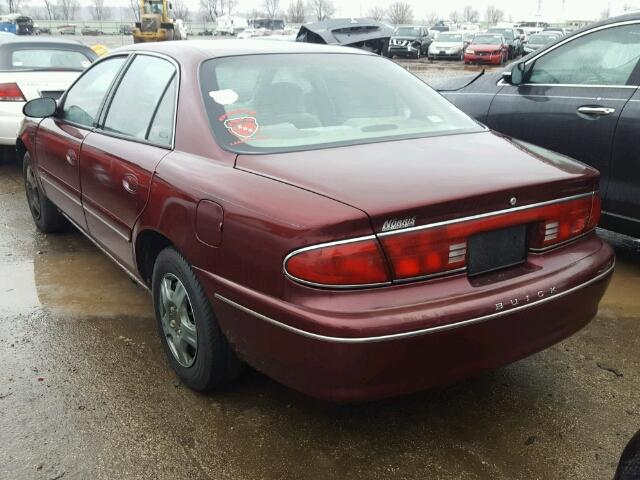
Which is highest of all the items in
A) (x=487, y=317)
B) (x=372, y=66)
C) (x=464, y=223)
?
(x=372, y=66)

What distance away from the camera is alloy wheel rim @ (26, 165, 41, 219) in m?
5.11

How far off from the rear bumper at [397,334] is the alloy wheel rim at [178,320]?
34 centimetres

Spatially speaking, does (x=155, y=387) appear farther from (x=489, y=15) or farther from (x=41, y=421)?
(x=489, y=15)

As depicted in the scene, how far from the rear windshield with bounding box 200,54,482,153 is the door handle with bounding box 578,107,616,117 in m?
1.47

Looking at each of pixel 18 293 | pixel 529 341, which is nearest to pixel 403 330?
pixel 529 341

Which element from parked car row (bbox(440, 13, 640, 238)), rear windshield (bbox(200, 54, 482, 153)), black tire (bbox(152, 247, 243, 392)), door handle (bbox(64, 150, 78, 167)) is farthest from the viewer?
parked car row (bbox(440, 13, 640, 238))

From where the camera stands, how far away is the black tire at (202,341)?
8.59 feet

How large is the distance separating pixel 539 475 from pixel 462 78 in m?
4.07

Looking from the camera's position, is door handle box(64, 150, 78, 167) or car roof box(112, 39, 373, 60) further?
door handle box(64, 150, 78, 167)

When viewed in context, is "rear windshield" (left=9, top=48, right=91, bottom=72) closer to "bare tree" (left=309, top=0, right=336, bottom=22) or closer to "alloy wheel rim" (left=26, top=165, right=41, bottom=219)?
"alloy wheel rim" (left=26, top=165, right=41, bottom=219)

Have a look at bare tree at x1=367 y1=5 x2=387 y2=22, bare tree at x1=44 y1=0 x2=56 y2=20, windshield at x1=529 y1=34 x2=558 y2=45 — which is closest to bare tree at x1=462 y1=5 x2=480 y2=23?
bare tree at x1=367 y1=5 x2=387 y2=22

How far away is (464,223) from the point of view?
227cm

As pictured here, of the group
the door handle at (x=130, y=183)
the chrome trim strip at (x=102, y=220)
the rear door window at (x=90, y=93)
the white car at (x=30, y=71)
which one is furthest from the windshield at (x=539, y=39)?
the door handle at (x=130, y=183)

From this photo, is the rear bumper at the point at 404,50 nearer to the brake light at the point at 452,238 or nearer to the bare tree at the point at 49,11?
the brake light at the point at 452,238
